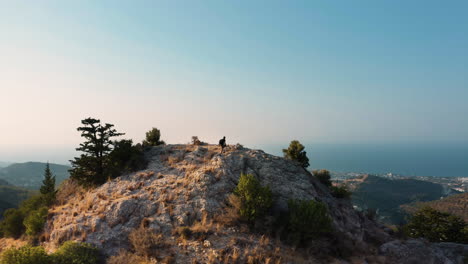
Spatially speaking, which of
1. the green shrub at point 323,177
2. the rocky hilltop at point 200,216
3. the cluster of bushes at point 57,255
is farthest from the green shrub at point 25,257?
the green shrub at point 323,177

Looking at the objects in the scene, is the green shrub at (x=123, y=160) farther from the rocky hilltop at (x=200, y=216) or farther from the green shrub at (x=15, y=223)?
the green shrub at (x=15, y=223)

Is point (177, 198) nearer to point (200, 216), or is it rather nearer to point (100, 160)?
point (200, 216)

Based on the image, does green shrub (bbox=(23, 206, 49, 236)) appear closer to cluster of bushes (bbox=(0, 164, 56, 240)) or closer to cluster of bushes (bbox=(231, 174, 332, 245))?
cluster of bushes (bbox=(0, 164, 56, 240))

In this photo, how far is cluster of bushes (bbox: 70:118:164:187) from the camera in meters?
25.7

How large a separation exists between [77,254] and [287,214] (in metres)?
15.2

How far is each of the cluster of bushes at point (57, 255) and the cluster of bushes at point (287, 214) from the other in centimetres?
1030

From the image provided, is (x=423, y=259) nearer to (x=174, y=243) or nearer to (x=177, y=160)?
(x=174, y=243)

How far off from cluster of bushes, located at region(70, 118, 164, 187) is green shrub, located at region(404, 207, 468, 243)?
42594mm

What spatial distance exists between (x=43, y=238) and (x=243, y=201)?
18.4 m

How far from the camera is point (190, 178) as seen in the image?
73.2 ft

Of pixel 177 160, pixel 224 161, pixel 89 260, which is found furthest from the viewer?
pixel 177 160

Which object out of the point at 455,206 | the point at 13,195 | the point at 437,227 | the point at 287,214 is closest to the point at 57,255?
the point at 287,214

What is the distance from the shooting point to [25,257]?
1292 centimetres

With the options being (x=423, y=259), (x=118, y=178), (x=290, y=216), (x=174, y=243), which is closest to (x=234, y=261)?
(x=174, y=243)
